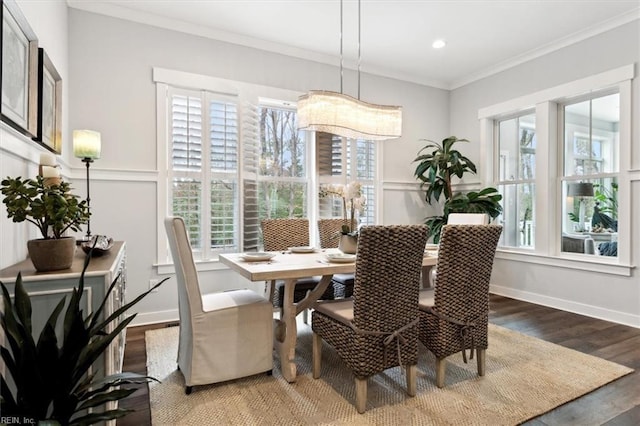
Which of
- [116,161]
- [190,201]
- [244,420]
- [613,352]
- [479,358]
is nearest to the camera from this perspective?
[244,420]

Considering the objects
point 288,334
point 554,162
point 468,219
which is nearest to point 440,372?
point 288,334

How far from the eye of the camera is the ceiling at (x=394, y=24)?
133 inches

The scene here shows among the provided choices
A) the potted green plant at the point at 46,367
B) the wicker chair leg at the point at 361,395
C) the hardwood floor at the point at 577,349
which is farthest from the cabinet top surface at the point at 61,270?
the wicker chair leg at the point at 361,395

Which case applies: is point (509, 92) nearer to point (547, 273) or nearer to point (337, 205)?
point (547, 273)

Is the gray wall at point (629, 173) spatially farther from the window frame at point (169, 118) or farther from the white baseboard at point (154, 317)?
the white baseboard at point (154, 317)

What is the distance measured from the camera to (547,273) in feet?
13.9

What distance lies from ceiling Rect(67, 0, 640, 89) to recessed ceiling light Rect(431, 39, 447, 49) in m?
0.05

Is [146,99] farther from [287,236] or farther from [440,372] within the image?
[440,372]

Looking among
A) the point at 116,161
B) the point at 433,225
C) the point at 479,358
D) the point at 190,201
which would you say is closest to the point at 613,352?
the point at 479,358

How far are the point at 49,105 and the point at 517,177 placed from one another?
490 cm

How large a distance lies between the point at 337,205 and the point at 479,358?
2517 mm

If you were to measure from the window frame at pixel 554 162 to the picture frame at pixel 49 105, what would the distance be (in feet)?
15.5

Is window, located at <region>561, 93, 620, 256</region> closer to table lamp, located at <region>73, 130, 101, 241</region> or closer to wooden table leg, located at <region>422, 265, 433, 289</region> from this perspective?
wooden table leg, located at <region>422, 265, 433, 289</region>

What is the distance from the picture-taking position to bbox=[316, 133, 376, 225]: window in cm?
447
